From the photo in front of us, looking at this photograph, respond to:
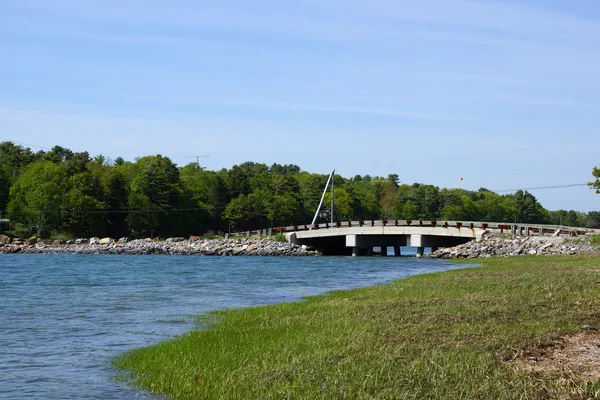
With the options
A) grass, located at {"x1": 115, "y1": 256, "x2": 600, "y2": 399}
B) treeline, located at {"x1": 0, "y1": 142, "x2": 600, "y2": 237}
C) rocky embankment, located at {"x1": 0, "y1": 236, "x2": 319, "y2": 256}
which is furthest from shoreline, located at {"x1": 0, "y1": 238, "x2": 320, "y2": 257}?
grass, located at {"x1": 115, "y1": 256, "x2": 600, "y2": 399}

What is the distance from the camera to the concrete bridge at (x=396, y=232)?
286 ft

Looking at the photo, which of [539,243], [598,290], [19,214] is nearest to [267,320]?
[598,290]

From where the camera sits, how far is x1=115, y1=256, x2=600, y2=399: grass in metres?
12.9

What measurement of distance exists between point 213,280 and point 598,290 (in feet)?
80.7

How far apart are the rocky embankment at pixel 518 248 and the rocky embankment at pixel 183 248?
1907 cm

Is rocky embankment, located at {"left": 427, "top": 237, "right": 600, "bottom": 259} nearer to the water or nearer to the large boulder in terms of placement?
the water

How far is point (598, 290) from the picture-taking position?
26.1 metres

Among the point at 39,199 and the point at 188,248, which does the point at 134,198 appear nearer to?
the point at 39,199

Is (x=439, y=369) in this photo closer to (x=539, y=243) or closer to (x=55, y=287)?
(x=55, y=287)

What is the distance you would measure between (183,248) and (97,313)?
Result: 71632mm

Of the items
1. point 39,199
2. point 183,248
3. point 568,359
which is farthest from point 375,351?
point 39,199

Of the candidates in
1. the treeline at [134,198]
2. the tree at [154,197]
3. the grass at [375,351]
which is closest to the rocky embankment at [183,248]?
the treeline at [134,198]

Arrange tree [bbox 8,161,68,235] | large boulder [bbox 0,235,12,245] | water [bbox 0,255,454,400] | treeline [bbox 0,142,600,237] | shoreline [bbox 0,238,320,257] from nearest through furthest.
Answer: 1. water [bbox 0,255,454,400]
2. shoreline [bbox 0,238,320,257]
3. large boulder [bbox 0,235,12,245]
4. tree [bbox 8,161,68,235]
5. treeline [bbox 0,142,600,237]

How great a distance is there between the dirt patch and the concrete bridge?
221ft
